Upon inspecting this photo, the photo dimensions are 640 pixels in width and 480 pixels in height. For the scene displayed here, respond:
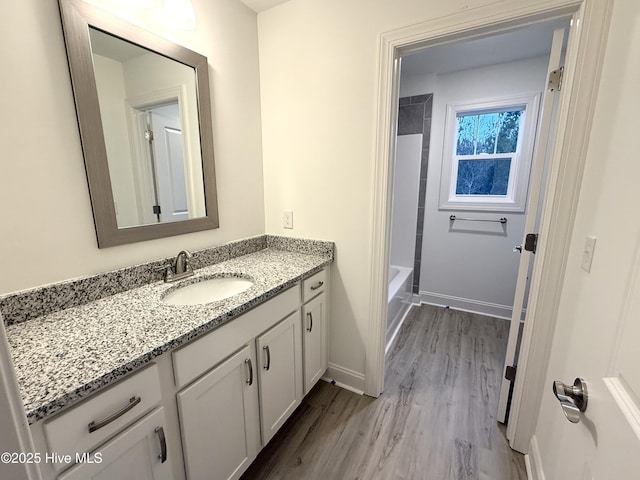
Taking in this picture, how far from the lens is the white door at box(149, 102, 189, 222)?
52.3 inches

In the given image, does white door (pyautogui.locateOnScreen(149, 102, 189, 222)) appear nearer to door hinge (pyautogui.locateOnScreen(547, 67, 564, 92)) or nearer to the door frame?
the door frame

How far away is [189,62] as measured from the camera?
1.39 metres

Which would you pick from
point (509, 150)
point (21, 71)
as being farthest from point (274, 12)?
point (509, 150)

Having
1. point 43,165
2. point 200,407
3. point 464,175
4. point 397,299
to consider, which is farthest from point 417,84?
point 200,407

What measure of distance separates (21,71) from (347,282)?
1.65m

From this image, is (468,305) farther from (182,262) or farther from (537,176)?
(182,262)

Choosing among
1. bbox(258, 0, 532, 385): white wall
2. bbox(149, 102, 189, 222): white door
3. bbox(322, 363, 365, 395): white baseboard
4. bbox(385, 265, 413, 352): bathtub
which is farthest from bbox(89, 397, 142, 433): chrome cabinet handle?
bbox(385, 265, 413, 352): bathtub

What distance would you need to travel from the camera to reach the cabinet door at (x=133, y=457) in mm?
700

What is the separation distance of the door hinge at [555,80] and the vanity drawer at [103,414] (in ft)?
6.14

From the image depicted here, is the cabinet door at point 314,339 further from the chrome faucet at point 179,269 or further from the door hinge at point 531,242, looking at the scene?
the door hinge at point 531,242

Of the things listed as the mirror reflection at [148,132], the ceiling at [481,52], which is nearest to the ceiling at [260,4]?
the mirror reflection at [148,132]

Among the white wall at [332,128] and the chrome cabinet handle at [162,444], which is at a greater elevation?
the white wall at [332,128]

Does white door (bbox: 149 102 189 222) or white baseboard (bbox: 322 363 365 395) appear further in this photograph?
white baseboard (bbox: 322 363 365 395)

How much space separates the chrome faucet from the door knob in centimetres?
144
